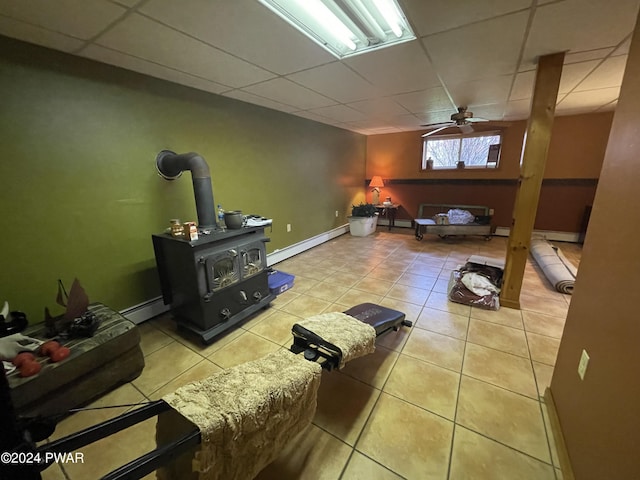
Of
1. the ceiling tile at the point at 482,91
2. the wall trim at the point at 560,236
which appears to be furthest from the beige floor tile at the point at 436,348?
the wall trim at the point at 560,236

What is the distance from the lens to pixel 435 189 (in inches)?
224

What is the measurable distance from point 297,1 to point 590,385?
2373 millimetres

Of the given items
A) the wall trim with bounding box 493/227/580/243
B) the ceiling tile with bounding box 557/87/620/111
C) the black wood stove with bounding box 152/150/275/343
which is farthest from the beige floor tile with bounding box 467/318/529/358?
the wall trim with bounding box 493/227/580/243

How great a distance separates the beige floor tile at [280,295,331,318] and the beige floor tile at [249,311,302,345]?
0.25 feet

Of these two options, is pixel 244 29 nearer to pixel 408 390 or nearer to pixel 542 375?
pixel 408 390

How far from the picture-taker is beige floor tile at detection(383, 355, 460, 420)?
152 cm

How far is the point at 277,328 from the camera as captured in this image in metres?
2.29

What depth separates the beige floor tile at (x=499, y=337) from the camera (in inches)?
78.1

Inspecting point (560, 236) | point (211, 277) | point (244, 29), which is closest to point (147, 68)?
point (244, 29)

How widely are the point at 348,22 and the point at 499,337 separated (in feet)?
8.53

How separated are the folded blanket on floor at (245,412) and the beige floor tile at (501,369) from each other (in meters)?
1.28

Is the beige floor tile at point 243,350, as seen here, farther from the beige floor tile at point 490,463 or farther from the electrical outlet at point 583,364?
the electrical outlet at point 583,364

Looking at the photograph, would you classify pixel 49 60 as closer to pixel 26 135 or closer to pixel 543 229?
pixel 26 135

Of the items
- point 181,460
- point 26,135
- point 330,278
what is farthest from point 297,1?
point 330,278
